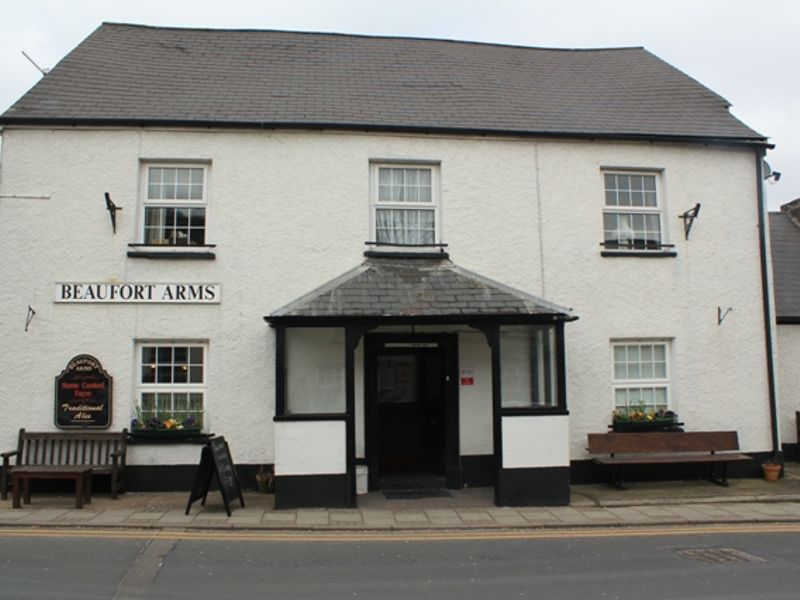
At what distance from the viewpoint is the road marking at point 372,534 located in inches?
315

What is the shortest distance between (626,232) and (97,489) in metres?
9.74

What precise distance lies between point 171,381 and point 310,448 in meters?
2.88

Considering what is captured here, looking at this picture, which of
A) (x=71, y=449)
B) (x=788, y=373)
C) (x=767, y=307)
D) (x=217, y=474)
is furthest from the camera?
(x=788, y=373)

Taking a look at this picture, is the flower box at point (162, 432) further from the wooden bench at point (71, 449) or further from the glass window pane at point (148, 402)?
the glass window pane at point (148, 402)

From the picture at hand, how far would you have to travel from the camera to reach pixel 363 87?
41.9ft

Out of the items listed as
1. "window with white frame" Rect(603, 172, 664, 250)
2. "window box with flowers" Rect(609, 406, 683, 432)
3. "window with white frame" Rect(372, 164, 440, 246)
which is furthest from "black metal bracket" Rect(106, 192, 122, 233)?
"window box with flowers" Rect(609, 406, 683, 432)

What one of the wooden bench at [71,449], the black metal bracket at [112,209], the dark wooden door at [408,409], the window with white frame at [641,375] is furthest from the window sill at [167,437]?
the window with white frame at [641,375]

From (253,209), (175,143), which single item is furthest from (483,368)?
(175,143)

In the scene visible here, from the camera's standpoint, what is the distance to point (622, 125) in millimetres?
12195

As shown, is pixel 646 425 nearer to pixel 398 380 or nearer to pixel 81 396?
pixel 398 380

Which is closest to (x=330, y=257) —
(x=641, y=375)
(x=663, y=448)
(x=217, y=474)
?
(x=217, y=474)

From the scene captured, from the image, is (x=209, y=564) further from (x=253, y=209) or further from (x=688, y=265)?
(x=688, y=265)

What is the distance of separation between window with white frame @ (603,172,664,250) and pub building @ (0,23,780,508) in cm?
4

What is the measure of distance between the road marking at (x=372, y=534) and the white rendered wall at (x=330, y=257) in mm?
2437
